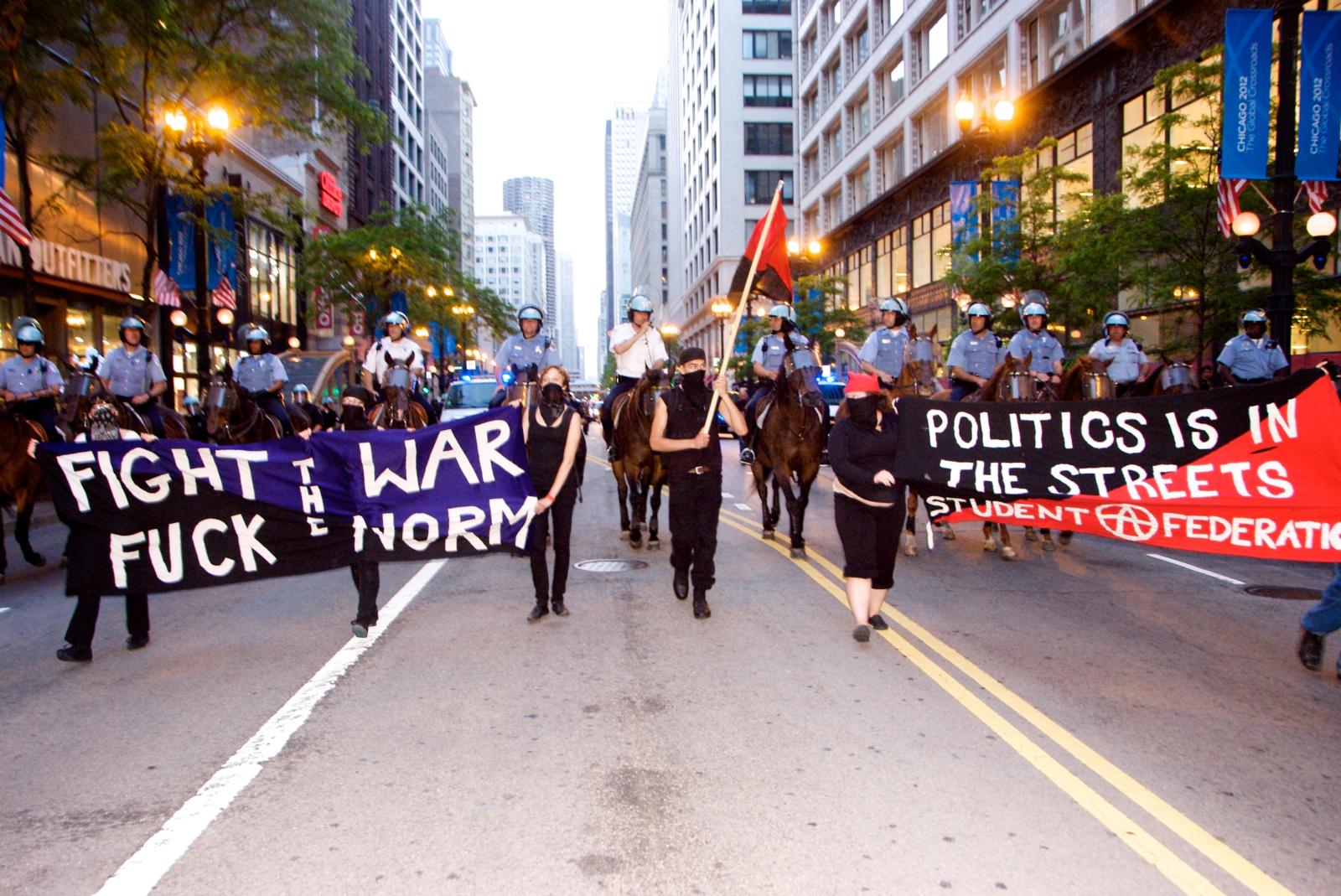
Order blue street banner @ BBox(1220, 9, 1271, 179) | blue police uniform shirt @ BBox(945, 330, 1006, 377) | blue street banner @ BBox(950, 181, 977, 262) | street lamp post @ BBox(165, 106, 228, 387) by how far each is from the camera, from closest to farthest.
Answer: blue police uniform shirt @ BBox(945, 330, 1006, 377), blue street banner @ BBox(1220, 9, 1271, 179), street lamp post @ BBox(165, 106, 228, 387), blue street banner @ BBox(950, 181, 977, 262)

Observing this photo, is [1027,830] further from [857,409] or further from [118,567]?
[118,567]

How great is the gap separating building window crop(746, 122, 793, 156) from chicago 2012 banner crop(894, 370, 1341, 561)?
79721mm

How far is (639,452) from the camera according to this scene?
11383 millimetres

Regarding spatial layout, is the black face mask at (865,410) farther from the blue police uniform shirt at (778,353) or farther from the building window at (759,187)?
the building window at (759,187)


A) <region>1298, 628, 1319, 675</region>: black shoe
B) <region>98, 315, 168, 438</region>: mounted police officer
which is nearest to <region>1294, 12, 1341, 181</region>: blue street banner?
<region>1298, 628, 1319, 675</region>: black shoe

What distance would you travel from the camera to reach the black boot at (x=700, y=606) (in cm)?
782

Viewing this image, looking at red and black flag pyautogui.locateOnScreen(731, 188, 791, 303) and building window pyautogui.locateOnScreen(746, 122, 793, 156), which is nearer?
red and black flag pyautogui.locateOnScreen(731, 188, 791, 303)

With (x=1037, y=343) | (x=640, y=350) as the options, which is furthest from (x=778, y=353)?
(x=1037, y=343)

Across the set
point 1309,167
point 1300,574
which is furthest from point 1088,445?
point 1309,167

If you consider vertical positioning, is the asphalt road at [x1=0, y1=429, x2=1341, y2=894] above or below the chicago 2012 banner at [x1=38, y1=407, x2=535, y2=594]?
below

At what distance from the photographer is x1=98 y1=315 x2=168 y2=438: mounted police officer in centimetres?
1205

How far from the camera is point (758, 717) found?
5.42 metres

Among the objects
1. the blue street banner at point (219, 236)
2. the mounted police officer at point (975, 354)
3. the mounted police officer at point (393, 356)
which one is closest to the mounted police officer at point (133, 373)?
the mounted police officer at point (393, 356)

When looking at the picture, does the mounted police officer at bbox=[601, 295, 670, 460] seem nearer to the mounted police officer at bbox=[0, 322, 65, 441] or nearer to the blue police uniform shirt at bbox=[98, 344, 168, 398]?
the blue police uniform shirt at bbox=[98, 344, 168, 398]
